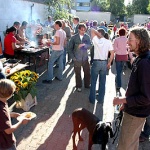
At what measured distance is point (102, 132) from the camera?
3.13 metres

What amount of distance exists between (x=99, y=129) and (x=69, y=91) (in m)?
3.63

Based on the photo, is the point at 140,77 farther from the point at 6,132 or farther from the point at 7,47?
the point at 7,47

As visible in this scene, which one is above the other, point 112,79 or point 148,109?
point 148,109

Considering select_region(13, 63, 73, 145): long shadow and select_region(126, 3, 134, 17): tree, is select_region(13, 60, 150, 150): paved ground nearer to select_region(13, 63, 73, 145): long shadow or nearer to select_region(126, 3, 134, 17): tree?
select_region(13, 63, 73, 145): long shadow

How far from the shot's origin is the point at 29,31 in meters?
11.3

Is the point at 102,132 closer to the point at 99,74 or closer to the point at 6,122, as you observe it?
the point at 6,122

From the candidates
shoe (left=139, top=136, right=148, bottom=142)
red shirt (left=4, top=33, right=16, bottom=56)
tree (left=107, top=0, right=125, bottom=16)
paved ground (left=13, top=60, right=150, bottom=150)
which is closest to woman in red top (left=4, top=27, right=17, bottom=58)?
red shirt (left=4, top=33, right=16, bottom=56)

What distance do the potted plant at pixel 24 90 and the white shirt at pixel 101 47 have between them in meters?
1.64

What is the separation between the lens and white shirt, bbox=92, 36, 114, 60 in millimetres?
5344

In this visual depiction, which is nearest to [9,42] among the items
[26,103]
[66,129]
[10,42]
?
[10,42]

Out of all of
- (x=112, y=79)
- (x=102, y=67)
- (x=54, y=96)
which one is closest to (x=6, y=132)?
(x=102, y=67)

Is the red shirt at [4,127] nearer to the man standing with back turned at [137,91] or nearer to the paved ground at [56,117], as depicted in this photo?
the man standing with back turned at [137,91]

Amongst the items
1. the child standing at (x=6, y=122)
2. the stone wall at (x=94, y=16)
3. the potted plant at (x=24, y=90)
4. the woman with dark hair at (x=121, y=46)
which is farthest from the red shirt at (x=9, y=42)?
the stone wall at (x=94, y=16)

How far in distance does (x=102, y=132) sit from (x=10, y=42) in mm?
4908
